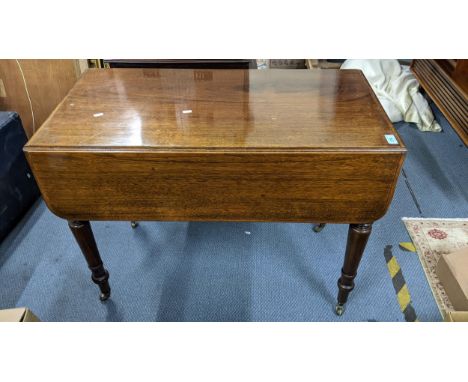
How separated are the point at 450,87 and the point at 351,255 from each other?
5.16 feet

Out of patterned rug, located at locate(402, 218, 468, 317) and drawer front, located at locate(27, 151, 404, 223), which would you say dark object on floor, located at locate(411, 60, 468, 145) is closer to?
patterned rug, located at locate(402, 218, 468, 317)

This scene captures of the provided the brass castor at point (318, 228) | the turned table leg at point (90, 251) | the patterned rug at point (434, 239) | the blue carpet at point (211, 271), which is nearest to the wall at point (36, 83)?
the blue carpet at point (211, 271)

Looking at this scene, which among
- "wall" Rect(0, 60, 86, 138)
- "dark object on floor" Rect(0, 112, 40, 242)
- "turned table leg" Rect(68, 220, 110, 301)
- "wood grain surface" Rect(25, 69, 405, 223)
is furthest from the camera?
"wall" Rect(0, 60, 86, 138)

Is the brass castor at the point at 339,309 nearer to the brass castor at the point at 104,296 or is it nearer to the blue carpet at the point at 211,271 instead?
the blue carpet at the point at 211,271

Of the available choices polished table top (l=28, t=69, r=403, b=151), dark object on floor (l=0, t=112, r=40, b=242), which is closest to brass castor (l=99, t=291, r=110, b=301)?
dark object on floor (l=0, t=112, r=40, b=242)

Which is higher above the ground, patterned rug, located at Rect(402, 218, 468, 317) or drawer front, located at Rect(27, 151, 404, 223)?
drawer front, located at Rect(27, 151, 404, 223)

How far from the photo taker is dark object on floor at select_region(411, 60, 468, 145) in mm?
2133

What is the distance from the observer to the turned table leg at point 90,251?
128 centimetres

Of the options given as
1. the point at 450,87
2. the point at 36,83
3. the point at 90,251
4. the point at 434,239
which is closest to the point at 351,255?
the point at 434,239

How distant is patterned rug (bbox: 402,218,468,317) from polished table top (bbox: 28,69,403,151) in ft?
2.80

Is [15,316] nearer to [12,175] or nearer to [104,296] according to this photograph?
[104,296]

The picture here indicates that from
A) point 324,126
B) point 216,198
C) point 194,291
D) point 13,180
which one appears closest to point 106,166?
point 216,198

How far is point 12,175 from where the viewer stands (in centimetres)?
185

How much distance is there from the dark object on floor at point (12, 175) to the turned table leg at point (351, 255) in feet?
5.09
